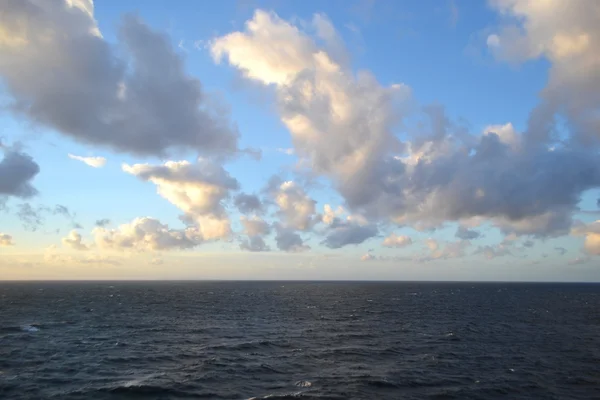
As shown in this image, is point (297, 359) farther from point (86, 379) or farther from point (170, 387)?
point (86, 379)

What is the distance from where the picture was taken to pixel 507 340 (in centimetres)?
7338

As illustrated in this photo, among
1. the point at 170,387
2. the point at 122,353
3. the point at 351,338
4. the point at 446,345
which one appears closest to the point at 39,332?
the point at 122,353

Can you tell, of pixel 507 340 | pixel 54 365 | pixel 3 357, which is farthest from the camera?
pixel 507 340

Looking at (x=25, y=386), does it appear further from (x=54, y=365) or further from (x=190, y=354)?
(x=190, y=354)

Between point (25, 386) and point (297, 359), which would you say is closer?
point (25, 386)

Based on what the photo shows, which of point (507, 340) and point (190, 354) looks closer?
point (190, 354)

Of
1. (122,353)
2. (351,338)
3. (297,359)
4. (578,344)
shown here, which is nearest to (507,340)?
(578,344)

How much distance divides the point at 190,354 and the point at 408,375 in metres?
32.2

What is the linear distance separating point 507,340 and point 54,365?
75.9m

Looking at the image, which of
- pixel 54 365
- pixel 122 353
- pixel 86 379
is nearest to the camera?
pixel 86 379

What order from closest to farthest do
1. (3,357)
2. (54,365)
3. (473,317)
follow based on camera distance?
(54,365) < (3,357) < (473,317)

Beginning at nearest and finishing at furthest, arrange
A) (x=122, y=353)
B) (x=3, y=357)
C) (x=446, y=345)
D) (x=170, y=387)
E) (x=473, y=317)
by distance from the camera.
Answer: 1. (x=170, y=387)
2. (x=3, y=357)
3. (x=122, y=353)
4. (x=446, y=345)
5. (x=473, y=317)

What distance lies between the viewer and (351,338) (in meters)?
74.2

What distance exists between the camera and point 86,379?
46469 millimetres
